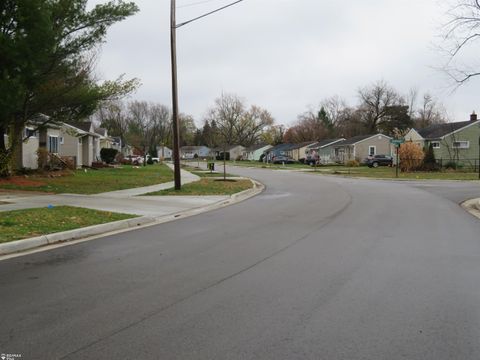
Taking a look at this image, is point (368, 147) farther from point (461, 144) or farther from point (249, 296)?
point (249, 296)

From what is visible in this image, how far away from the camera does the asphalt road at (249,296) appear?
433cm

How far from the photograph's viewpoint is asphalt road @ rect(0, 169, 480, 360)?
4328 millimetres

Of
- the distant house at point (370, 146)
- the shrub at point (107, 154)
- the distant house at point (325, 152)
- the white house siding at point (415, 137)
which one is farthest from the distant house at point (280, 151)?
the shrub at point (107, 154)

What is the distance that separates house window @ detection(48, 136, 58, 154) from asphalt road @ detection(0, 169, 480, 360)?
26962 millimetres

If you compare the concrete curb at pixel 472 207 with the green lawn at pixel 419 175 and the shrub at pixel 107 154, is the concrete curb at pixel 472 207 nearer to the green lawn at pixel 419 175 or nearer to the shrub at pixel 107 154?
the green lawn at pixel 419 175

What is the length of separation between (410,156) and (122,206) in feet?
121

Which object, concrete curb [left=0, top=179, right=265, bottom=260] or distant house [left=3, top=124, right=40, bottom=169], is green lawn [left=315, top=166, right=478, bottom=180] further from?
concrete curb [left=0, top=179, right=265, bottom=260]

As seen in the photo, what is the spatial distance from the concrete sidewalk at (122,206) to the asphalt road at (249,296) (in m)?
0.68

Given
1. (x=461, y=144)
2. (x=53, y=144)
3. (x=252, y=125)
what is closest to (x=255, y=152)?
(x=252, y=125)

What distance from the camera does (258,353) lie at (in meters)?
4.15

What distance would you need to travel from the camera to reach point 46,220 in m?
11.2

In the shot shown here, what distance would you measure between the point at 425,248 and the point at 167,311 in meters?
5.59

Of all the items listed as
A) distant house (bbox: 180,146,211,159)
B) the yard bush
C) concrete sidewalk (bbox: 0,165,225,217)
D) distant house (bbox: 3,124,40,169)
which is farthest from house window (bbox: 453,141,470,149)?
distant house (bbox: 180,146,211,159)

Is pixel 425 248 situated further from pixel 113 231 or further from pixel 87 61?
pixel 87 61
